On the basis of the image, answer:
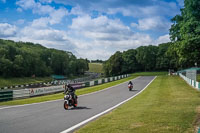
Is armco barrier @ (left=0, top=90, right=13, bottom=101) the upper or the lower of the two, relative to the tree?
lower

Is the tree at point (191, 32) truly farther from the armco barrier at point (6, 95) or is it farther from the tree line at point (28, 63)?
the tree line at point (28, 63)

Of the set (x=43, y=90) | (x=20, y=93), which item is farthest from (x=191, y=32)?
(x=20, y=93)

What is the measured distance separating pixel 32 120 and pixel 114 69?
104945 millimetres

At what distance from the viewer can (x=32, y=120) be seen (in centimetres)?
909

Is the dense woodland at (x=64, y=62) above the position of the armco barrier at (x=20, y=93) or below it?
above

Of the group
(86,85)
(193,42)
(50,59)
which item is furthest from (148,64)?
(193,42)

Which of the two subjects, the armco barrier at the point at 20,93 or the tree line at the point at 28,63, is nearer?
the armco barrier at the point at 20,93

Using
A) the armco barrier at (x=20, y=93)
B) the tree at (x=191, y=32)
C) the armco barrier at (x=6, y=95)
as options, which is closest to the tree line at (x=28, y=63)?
the armco barrier at (x=20, y=93)

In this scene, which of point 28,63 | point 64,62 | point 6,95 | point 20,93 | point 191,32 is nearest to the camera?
point 6,95

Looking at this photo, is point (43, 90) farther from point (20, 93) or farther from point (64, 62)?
point (64, 62)

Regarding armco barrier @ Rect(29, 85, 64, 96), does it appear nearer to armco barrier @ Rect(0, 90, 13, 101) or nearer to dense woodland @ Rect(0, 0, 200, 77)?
armco barrier @ Rect(0, 90, 13, 101)

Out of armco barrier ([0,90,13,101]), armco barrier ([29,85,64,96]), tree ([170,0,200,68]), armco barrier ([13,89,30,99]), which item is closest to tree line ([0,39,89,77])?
armco barrier ([29,85,64,96])

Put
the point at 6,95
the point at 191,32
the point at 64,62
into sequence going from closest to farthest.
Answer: the point at 6,95
the point at 191,32
the point at 64,62

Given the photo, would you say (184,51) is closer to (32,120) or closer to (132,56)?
(32,120)
